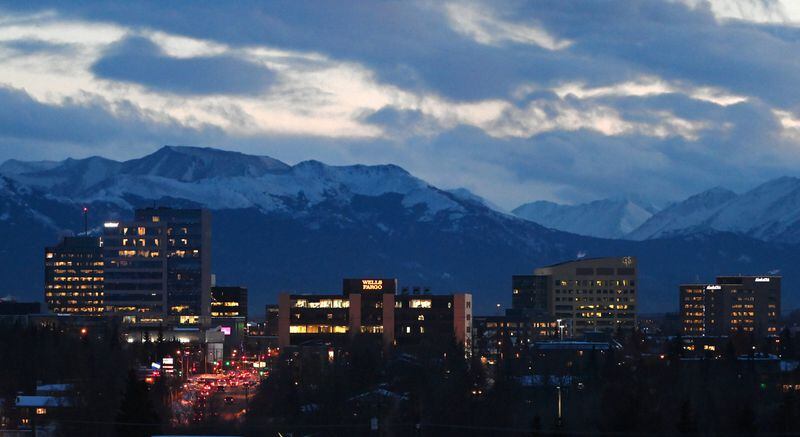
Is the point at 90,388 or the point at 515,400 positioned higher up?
the point at 90,388

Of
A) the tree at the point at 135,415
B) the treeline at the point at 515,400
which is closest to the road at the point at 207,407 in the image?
the treeline at the point at 515,400

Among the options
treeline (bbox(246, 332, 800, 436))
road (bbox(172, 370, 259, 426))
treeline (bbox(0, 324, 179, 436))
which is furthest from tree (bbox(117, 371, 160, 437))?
road (bbox(172, 370, 259, 426))

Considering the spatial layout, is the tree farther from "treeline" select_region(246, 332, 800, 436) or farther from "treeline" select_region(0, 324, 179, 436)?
Answer: "treeline" select_region(246, 332, 800, 436)

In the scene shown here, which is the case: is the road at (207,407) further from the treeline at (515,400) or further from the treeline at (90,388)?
the treeline at (515,400)

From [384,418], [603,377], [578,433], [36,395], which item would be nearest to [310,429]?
[384,418]

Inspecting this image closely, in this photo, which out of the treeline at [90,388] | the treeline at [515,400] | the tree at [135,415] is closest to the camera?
the tree at [135,415]

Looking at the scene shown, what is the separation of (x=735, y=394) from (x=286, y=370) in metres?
56.1

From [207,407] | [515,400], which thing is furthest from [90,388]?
[515,400]

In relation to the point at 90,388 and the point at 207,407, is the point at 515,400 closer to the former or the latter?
the point at 207,407

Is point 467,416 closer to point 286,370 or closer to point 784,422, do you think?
point 784,422

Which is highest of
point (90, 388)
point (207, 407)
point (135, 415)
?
point (90, 388)

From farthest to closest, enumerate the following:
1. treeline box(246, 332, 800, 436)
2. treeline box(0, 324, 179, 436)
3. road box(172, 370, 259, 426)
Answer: road box(172, 370, 259, 426), treeline box(246, 332, 800, 436), treeline box(0, 324, 179, 436)

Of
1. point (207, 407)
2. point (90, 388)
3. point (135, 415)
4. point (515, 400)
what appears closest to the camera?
point (135, 415)

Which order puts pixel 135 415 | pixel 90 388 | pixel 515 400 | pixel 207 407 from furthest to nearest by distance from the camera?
pixel 207 407 → pixel 515 400 → pixel 90 388 → pixel 135 415
